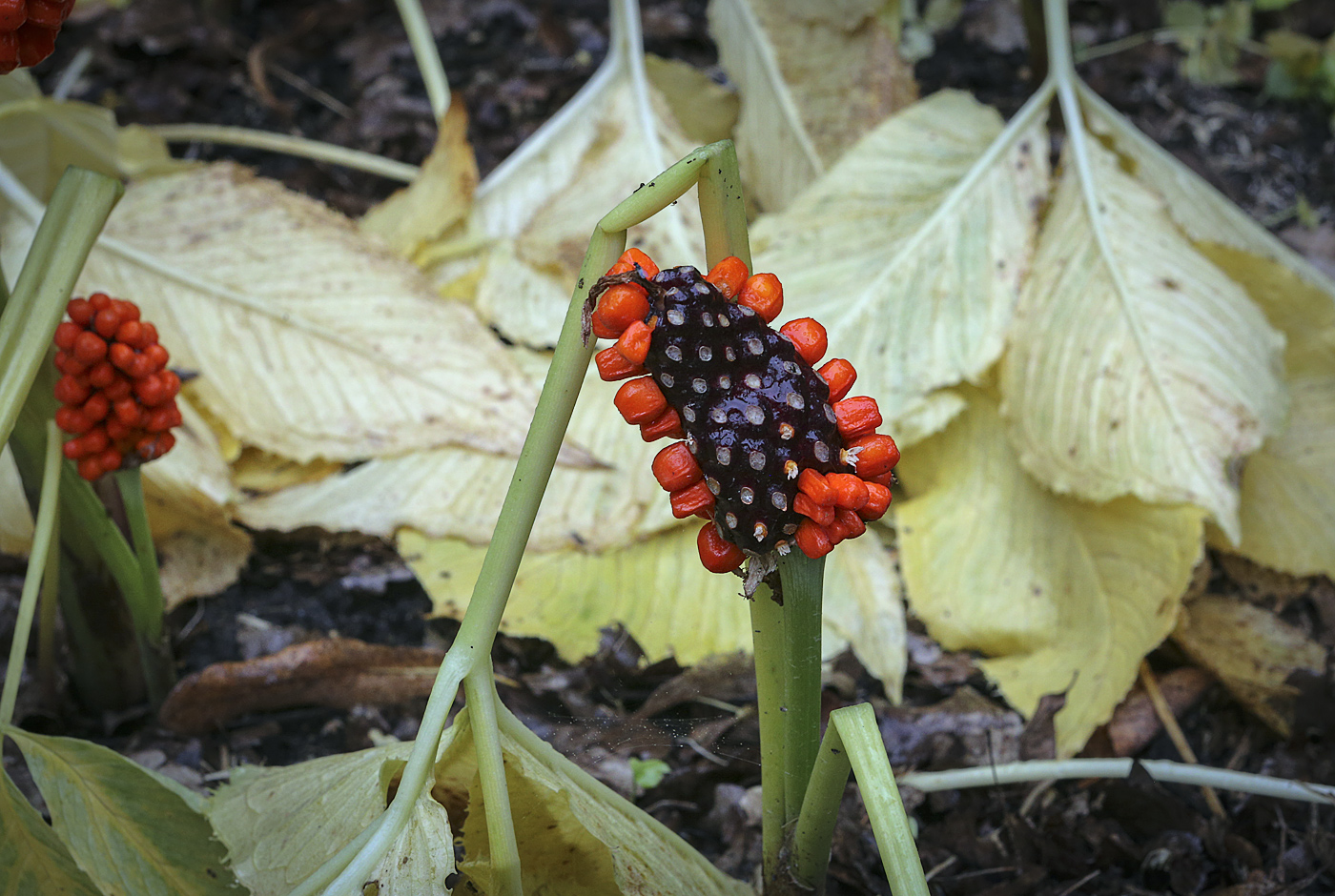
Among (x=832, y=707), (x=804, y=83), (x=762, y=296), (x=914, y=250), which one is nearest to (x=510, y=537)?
(x=762, y=296)

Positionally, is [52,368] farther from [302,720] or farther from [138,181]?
[138,181]

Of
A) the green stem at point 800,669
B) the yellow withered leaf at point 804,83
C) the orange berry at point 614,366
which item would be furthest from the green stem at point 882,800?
the yellow withered leaf at point 804,83

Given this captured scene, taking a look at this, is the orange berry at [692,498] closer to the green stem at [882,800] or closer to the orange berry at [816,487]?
the orange berry at [816,487]

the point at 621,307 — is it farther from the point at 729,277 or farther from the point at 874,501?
the point at 874,501

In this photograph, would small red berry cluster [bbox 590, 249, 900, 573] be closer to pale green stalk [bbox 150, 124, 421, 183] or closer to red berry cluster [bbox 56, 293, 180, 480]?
red berry cluster [bbox 56, 293, 180, 480]

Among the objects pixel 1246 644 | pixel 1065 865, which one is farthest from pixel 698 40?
pixel 1065 865

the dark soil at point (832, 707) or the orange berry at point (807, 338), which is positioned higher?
the orange berry at point (807, 338)
